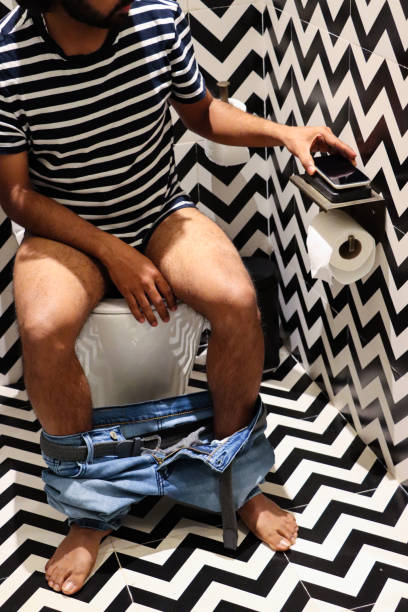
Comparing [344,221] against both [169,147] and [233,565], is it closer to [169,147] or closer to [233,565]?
[169,147]

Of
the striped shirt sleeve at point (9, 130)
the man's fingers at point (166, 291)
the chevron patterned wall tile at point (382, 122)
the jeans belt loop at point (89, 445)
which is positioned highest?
the chevron patterned wall tile at point (382, 122)

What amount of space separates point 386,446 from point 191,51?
987 millimetres

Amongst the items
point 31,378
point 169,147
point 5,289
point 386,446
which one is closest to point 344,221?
point 169,147

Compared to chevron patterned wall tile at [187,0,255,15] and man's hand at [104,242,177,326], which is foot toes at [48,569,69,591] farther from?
chevron patterned wall tile at [187,0,255,15]

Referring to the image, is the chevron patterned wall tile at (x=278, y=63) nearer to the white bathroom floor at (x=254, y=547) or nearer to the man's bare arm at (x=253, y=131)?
the man's bare arm at (x=253, y=131)

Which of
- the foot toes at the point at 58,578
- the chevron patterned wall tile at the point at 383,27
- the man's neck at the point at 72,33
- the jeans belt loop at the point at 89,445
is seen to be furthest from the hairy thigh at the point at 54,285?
the chevron patterned wall tile at the point at 383,27

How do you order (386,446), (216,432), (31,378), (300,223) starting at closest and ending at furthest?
(31,378) → (216,432) → (386,446) → (300,223)

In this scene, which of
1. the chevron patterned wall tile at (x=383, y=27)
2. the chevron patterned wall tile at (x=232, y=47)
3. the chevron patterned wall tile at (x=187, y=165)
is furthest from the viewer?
the chevron patterned wall tile at (x=187, y=165)

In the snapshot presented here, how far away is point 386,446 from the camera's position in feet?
6.04

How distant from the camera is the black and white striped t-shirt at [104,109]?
5.17 feet

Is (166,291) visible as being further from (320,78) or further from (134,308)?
(320,78)

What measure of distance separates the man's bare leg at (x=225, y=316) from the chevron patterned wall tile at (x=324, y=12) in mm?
504

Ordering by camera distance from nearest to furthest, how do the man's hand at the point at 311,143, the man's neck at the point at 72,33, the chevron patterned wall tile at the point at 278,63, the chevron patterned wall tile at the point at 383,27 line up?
the chevron patterned wall tile at the point at 383,27 → the man's neck at the point at 72,33 → the man's hand at the point at 311,143 → the chevron patterned wall tile at the point at 278,63

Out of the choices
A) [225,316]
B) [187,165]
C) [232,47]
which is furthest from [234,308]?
[232,47]
